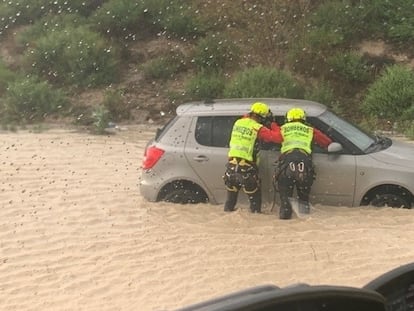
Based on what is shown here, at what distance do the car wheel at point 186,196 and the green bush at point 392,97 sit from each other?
815cm

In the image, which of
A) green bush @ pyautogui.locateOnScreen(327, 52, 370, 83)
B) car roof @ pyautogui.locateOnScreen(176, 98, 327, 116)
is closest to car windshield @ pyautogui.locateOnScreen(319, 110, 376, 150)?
car roof @ pyautogui.locateOnScreen(176, 98, 327, 116)

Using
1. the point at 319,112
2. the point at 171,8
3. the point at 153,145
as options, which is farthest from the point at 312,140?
the point at 171,8

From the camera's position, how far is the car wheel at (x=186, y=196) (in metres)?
9.78

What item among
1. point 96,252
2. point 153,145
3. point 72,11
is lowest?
point 96,252

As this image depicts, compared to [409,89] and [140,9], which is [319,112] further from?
[140,9]

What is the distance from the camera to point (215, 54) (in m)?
20.0

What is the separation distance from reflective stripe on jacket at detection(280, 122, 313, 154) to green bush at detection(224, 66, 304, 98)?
7.81 meters

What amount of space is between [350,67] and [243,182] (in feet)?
33.3

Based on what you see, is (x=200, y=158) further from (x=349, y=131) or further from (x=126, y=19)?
(x=126, y=19)

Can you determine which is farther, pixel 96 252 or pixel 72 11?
pixel 72 11

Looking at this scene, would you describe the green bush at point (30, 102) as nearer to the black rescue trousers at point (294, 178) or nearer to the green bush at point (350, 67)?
the green bush at point (350, 67)

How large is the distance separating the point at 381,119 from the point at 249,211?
8113 millimetres

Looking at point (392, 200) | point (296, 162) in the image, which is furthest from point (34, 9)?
point (392, 200)

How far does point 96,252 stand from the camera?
27.2 feet
